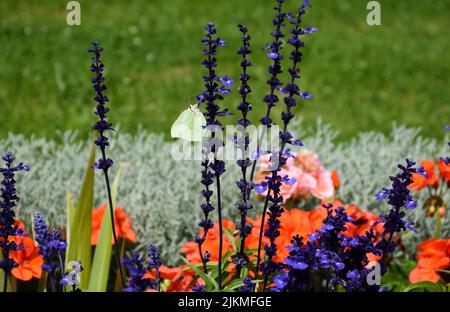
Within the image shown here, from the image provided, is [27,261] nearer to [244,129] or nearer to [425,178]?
[244,129]

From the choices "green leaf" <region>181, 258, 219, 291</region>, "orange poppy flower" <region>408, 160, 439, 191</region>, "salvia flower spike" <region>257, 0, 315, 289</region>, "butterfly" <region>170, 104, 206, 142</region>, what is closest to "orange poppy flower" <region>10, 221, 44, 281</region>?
"green leaf" <region>181, 258, 219, 291</region>

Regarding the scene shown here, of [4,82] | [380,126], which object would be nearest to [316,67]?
[380,126]

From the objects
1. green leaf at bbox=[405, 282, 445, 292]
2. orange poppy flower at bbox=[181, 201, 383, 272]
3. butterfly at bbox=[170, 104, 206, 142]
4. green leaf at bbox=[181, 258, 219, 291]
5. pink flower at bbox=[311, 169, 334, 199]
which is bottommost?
green leaf at bbox=[405, 282, 445, 292]

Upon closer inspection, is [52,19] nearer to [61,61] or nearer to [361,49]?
[61,61]

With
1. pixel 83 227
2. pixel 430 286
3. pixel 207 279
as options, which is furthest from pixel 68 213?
pixel 430 286

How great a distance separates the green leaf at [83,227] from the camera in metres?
2.55

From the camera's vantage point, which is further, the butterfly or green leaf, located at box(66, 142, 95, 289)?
green leaf, located at box(66, 142, 95, 289)

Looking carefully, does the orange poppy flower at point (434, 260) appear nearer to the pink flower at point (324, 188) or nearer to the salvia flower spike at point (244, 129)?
the pink flower at point (324, 188)

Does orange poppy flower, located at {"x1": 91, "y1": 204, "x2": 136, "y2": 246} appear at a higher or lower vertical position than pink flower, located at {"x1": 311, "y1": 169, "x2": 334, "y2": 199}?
lower

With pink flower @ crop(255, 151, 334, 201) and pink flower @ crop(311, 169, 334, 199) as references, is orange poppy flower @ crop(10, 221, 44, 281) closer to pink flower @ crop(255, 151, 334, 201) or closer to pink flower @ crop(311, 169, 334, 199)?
pink flower @ crop(255, 151, 334, 201)

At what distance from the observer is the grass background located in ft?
19.4

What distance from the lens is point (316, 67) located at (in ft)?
22.7

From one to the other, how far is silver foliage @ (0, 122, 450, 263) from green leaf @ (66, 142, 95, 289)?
538 mm
